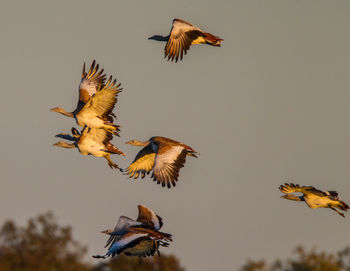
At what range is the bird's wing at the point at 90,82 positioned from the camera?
42281mm

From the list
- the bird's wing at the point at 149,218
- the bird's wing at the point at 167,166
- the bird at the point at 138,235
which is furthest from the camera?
the bird's wing at the point at 149,218

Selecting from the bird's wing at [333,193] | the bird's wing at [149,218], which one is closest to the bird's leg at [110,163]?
the bird's wing at [149,218]

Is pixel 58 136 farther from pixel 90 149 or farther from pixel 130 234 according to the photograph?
pixel 130 234

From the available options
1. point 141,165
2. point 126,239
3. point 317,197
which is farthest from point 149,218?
point 317,197

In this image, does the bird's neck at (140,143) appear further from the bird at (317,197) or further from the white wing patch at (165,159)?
the bird at (317,197)

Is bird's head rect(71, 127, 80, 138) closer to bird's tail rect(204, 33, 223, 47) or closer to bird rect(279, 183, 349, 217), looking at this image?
bird's tail rect(204, 33, 223, 47)

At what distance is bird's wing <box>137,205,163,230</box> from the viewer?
37.9m

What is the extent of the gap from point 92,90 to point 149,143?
3.22 metres

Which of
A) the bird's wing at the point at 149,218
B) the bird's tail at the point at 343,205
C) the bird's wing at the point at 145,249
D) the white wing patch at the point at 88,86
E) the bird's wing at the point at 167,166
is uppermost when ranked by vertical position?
the white wing patch at the point at 88,86

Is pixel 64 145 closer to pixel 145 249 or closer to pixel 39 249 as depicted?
pixel 145 249

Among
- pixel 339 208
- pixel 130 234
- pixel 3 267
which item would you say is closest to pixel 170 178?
pixel 130 234

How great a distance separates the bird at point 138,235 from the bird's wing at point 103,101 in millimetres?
3562

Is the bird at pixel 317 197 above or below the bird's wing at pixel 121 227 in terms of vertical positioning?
above

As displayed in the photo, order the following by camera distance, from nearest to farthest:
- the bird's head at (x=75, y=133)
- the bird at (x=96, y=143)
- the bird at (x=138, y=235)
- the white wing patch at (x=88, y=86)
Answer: the bird at (x=138, y=235), the bird at (x=96, y=143), the white wing patch at (x=88, y=86), the bird's head at (x=75, y=133)
